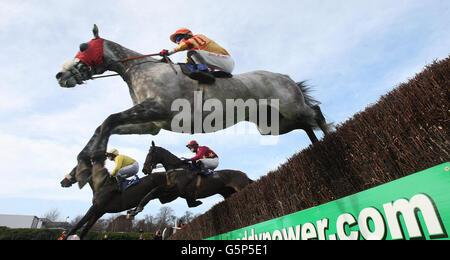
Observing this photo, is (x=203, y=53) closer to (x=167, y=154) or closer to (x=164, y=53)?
(x=164, y=53)

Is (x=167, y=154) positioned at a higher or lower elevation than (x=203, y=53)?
lower

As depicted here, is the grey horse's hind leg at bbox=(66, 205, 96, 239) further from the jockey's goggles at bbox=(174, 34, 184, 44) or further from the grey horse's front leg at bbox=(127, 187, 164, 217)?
the jockey's goggles at bbox=(174, 34, 184, 44)

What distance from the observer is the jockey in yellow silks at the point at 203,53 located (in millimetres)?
3291

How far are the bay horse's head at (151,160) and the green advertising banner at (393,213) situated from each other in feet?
15.9

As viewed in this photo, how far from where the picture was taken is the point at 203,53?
11.1ft

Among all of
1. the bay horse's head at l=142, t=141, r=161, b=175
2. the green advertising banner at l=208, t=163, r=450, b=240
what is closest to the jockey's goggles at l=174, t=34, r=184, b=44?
the green advertising banner at l=208, t=163, r=450, b=240

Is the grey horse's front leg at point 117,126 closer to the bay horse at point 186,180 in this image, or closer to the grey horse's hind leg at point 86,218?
the bay horse at point 186,180

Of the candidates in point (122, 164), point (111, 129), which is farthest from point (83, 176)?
point (122, 164)

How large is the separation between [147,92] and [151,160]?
155 inches

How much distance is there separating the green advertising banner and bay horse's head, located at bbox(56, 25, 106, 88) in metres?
2.96

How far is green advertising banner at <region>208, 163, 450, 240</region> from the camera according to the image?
1317 mm

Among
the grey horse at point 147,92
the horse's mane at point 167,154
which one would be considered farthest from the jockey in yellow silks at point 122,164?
the grey horse at point 147,92

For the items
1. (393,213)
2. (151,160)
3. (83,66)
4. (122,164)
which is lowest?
(393,213)

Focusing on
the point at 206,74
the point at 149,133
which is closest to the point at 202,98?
the point at 206,74
